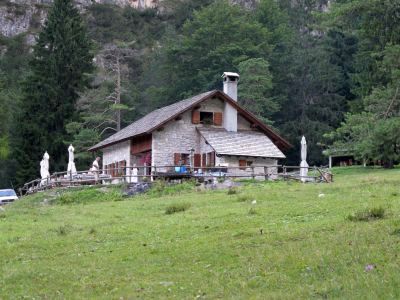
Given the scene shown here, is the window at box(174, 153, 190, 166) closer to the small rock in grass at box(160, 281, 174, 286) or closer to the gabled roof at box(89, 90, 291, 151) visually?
the gabled roof at box(89, 90, 291, 151)

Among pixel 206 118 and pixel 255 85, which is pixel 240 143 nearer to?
pixel 206 118

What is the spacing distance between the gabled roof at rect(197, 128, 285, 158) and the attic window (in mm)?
639

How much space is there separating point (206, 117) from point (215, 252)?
3065cm

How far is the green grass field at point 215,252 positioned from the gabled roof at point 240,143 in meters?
17.6

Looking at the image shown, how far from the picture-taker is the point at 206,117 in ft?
153

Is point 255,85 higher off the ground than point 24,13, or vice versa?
point 24,13

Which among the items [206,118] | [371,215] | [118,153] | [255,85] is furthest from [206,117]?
[371,215]

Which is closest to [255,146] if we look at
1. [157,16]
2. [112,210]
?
[112,210]

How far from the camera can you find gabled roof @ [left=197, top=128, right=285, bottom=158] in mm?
44062

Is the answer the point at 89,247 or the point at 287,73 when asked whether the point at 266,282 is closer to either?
the point at 89,247

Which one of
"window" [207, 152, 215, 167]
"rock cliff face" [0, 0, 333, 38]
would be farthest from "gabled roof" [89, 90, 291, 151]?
"rock cliff face" [0, 0, 333, 38]

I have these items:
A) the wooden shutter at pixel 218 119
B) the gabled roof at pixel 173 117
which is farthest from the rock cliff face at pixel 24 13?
the wooden shutter at pixel 218 119

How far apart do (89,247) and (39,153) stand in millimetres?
49180

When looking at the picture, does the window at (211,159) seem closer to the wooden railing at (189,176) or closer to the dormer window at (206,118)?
the dormer window at (206,118)
